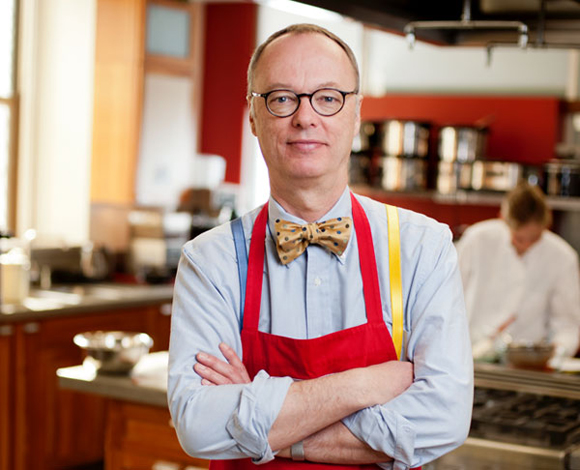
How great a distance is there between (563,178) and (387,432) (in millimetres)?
5281

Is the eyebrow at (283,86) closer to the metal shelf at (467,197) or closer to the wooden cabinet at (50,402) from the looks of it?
the wooden cabinet at (50,402)

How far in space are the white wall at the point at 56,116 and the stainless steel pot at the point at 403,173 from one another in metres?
2.44

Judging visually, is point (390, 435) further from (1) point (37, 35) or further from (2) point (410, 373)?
(1) point (37, 35)

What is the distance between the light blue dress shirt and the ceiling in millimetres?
1116

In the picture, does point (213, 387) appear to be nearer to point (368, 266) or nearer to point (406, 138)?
point (368, 266)

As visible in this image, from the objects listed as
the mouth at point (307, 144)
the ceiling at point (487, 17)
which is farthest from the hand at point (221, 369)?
the ceiling at point (487, 17)

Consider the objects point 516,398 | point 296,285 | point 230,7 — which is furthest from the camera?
point 230,7

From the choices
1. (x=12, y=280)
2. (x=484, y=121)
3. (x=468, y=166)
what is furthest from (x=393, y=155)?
(x=12, y=280)

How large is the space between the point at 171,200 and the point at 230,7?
2.45 m

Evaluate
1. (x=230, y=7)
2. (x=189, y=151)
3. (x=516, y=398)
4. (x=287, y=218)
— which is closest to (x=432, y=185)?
(x=189, y=151)

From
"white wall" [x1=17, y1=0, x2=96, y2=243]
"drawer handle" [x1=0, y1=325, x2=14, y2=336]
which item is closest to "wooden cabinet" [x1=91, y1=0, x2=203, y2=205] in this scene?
"white wall" [x1=17, y1=0, x2=96, y2=243]

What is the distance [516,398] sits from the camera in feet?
10.2

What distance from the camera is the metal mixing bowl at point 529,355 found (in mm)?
3529

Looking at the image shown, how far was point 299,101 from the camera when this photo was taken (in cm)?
170
